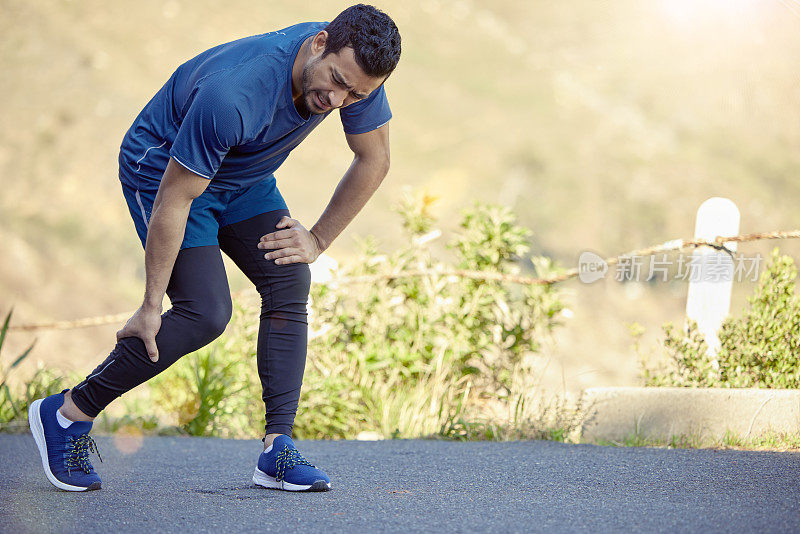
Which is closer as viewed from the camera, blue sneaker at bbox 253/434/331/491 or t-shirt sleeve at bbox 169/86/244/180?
A: t-shirt sleeve at bbox 169/86/244/180

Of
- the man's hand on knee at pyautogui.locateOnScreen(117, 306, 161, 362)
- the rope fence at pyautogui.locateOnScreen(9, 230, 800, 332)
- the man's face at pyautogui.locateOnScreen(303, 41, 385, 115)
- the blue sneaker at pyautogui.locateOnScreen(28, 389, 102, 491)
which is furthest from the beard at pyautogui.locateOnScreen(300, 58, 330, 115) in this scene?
the rope fence at pyautogui.locateOnScreen(9, 230, 800, 332)

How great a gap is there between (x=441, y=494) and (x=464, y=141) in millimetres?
28007

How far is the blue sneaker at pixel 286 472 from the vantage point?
2305mm

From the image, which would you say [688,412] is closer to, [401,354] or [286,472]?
→ [401,354]

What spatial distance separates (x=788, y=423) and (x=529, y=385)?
1.41m

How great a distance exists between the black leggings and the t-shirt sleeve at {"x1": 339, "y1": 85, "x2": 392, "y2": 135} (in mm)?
377

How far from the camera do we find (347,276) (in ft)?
16.4

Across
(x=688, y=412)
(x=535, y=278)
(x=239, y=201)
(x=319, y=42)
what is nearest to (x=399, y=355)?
(x=535, y=278)

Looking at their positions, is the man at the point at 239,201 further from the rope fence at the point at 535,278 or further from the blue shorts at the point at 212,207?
the rope fence at the point at 535,278

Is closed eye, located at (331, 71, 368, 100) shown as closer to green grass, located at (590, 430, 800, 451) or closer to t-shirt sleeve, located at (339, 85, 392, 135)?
t-shirt sleeve, located at (339, 85, 392, 135)

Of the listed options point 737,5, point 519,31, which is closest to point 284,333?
point 737,5

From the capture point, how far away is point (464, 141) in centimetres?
2961

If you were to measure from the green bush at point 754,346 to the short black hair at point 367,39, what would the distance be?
2.38 m

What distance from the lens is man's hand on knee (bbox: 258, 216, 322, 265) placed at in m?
2.39
